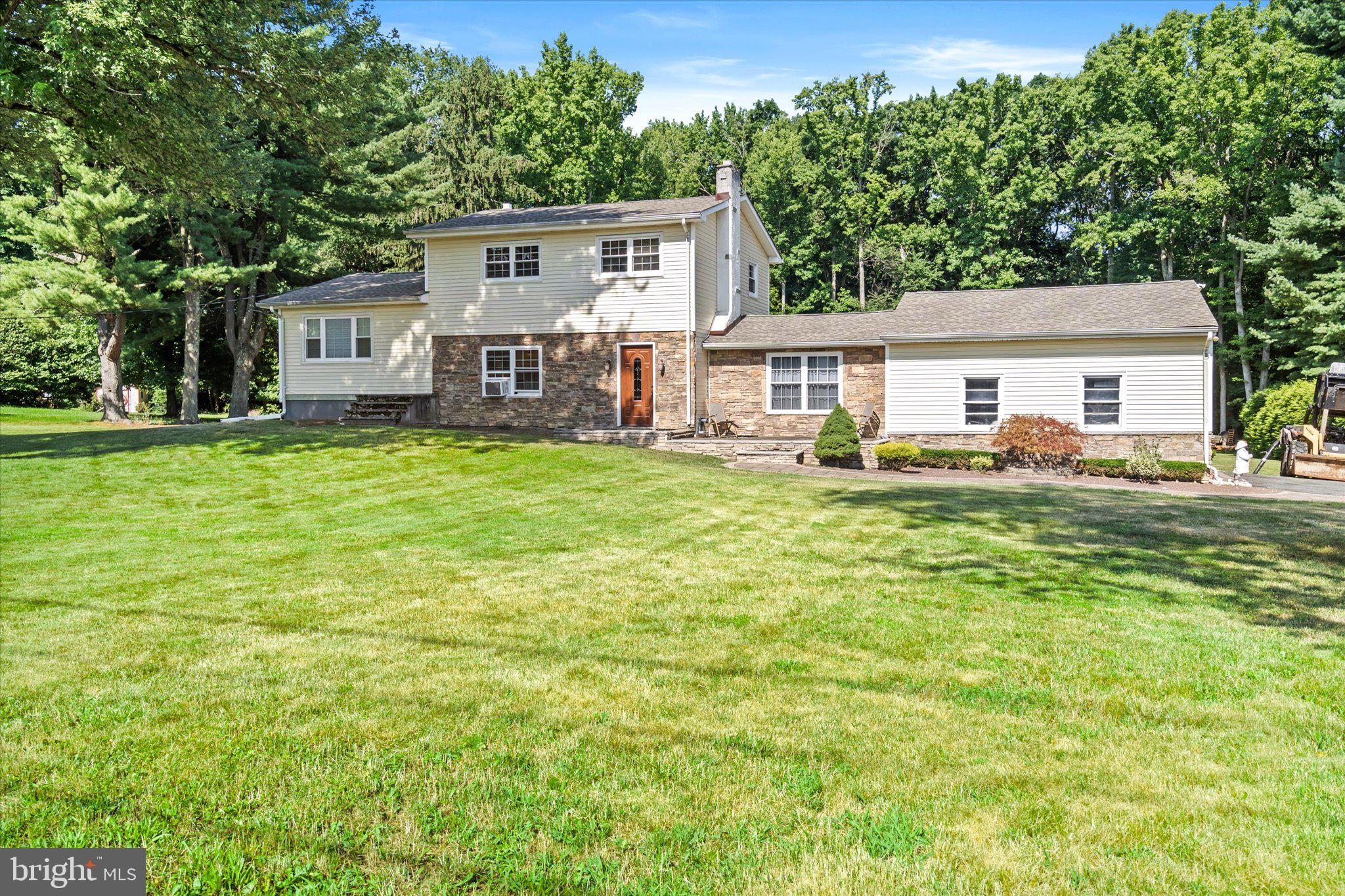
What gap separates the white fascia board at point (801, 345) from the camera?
2447cm

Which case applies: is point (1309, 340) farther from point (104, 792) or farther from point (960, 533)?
point (104, 792)

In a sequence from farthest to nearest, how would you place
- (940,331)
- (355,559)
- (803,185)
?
(803,185) → (940,331) → (355,559)

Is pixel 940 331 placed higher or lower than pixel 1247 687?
higher

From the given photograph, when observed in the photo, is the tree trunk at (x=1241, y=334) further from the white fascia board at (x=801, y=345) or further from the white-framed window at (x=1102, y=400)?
the white fascia board at (x=801, y=345)

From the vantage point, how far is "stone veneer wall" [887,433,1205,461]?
21750 millimetres

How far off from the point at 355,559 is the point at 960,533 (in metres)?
7.50

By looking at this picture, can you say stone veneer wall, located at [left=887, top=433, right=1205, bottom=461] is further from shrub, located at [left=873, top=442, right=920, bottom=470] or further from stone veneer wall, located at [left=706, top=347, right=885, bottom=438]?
stone veneer wall, located at [left=706, top=347, right=885, bottom=438]

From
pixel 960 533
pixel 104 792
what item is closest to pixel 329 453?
pixel 960 533

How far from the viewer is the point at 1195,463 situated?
19500 mm

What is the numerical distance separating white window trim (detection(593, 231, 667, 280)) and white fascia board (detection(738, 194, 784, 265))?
203 inches

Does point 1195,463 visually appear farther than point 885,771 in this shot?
Yes

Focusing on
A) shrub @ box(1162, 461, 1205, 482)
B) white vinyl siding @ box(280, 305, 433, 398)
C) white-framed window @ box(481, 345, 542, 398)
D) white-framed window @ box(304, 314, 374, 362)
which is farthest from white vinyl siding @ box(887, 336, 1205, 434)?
white-framed window @ box(304, 314, 374, 362)

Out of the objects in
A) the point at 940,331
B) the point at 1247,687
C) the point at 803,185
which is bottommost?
the point at 1247,687

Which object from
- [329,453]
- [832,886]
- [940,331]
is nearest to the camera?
Answer: [832,886]
